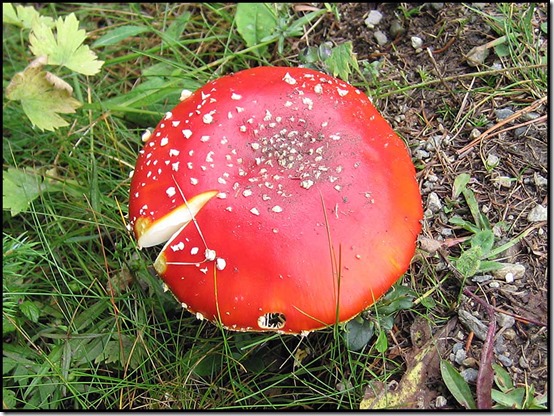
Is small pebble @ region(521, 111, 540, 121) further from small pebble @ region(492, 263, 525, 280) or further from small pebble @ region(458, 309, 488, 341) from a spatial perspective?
small pebble @ region(458, 309, 488, 341)

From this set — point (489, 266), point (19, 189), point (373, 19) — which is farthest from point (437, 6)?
point (19, 189)

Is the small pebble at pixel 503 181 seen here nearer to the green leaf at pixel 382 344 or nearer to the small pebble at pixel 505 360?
the small pebble at pixel 505 360

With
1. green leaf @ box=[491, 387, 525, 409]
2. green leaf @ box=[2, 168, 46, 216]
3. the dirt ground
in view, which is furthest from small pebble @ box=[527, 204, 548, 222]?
green leaf @ box=[2, 168, 46, 216]

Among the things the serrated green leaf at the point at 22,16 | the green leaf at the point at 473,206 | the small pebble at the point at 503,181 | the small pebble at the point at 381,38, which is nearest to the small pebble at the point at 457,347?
the green leaf at the point at 473,206

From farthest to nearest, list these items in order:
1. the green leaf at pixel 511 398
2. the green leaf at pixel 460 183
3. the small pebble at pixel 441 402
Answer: the green leaf at pixel 460 183, the small pebble at pixel 441 402, the green leaf at pixel 511 398

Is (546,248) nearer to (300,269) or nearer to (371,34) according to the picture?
(300,269)

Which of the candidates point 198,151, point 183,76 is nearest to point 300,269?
point 198,151
